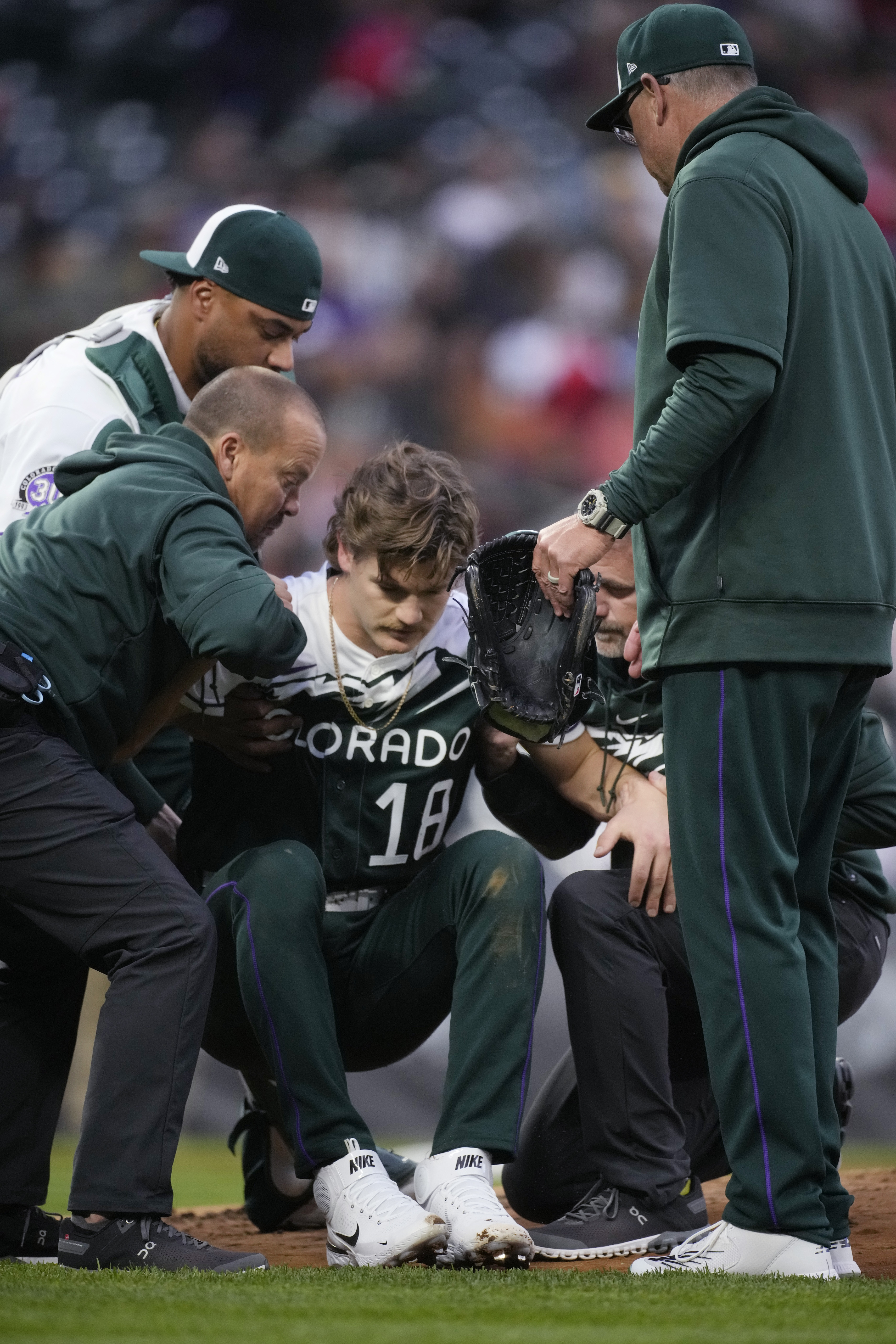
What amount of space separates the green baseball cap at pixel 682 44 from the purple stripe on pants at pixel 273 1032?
161cm

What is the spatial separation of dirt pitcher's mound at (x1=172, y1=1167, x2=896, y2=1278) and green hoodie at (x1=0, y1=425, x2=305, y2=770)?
3.45 feet

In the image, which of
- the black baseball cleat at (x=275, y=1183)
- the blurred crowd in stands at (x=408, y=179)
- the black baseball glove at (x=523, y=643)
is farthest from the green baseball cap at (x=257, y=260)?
the blurred crowd in stands at (x=408, y=179)

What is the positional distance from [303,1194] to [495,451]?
16.0 feet

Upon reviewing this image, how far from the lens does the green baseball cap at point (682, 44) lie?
2539mm

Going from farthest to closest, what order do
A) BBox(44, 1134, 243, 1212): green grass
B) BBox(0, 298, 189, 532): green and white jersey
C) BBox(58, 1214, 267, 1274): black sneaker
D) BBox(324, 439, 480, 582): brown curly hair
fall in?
BBox(44, 1134, 243, 1212): green grass → BBox(0, 298, 189, 532): green and white jersey → BBox(324, 439, 480, 582): brown curly hair → BBox(58, 1214, 267, 1274): black sneaker

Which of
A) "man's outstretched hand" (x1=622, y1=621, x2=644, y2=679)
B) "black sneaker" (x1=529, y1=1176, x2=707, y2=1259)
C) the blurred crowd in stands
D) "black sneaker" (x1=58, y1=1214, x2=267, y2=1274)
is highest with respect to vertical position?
the blurred crowd in stands

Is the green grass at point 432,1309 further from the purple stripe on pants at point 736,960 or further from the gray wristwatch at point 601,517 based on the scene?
the gray wristwatch at point 601,517

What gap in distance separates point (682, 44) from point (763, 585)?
976 mm

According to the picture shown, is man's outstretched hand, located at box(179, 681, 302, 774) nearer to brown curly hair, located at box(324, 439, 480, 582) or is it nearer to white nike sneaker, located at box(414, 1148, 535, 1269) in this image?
brown curly hair, located at box(324, 439, 480, 582)

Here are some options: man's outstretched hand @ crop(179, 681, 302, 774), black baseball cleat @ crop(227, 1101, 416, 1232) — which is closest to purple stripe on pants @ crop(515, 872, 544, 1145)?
man's outstretched hand @ crop(179, 681, 302, 774)

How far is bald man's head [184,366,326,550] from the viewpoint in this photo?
2883mm

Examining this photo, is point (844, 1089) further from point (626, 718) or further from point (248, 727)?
point (248, 727)

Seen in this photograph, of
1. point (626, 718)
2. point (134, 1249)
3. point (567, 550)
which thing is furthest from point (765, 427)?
point (134, 1249)

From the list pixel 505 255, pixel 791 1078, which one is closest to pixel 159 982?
pixel 791 1078
